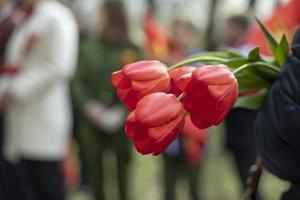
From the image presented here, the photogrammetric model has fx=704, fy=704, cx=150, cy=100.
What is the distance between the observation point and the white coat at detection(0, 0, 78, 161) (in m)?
3.49

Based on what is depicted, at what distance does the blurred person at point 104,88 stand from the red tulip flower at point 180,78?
3.09m

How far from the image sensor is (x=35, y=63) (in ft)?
11.6

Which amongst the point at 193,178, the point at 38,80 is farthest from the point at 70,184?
the point at 38,80

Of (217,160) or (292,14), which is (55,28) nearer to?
(292,14)

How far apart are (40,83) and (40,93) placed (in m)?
0.07

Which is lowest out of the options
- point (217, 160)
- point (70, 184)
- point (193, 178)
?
point (217, 160)

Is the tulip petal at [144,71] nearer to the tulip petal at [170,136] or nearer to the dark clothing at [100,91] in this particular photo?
the tulip petal at [170,136]

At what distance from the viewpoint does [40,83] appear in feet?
11.5

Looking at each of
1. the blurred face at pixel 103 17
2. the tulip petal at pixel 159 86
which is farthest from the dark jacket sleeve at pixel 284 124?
the blurred face at pixel 103 17

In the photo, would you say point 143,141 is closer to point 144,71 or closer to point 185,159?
point 144,71

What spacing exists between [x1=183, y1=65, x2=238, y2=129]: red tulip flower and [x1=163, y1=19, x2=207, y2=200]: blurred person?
3.33 meters

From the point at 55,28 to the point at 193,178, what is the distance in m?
2.02

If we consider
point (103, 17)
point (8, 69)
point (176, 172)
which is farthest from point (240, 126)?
point (8, 69)

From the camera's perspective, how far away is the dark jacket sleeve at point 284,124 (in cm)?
128
